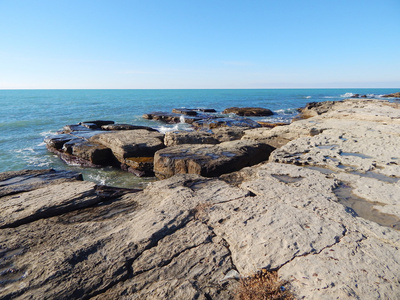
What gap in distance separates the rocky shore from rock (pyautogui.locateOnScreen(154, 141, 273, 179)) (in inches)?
50.3

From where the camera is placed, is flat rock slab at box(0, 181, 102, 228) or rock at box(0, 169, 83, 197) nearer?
flat rock slab at box(0, 181, 102, 228)

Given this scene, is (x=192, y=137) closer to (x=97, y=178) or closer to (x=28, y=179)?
(x=97, y=178)

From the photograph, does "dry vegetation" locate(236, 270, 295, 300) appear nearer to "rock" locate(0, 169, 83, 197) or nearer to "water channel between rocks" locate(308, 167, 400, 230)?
"water channel between rocks" locate(308, 167, 400, 230)

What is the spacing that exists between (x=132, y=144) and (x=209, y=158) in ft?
13.8

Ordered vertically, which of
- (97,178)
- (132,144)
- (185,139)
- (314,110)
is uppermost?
(185,139)

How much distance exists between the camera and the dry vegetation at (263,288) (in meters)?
2.20

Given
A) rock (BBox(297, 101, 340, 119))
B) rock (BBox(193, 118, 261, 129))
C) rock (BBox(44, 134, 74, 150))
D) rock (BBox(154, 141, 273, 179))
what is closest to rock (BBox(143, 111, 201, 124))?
rock (BBox(193, 118, 261, 129))

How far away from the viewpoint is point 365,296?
2.14 meters

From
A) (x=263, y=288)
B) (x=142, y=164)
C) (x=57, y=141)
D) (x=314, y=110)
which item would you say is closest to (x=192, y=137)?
(x=142, y=164)

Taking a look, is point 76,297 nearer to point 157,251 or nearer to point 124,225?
point 157,251

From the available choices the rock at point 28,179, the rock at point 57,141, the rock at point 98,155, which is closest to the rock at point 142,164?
the rock at point 98,155

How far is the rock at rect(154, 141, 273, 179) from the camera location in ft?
20.8

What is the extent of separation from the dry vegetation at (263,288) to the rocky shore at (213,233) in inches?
2.1

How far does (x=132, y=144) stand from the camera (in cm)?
970
